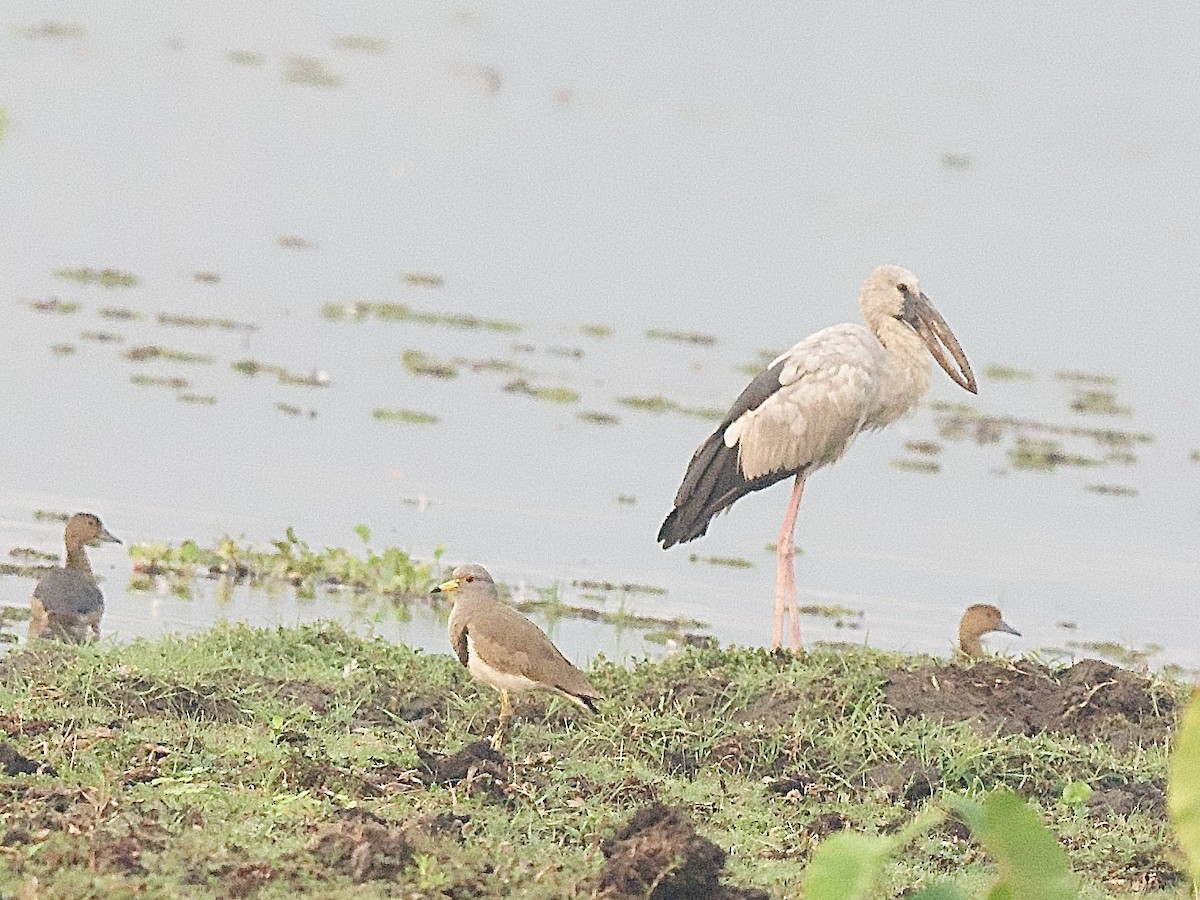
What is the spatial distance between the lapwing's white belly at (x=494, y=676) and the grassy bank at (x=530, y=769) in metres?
0.19

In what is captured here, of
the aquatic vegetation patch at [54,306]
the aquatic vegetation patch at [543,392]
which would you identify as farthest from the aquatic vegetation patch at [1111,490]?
the aquatic vegetation patch at [54,306]

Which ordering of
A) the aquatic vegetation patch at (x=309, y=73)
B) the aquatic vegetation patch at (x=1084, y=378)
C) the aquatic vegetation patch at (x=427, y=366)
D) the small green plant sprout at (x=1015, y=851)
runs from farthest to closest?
the aquatic vegetation patch at (x=309, y=73)
the aquatic vegetation patch at (x=1084, y=378)
the aquatic vegetation patch at (x=427, y=366)
the small green plant sprout at (x=1015, y=851)

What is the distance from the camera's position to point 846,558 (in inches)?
545

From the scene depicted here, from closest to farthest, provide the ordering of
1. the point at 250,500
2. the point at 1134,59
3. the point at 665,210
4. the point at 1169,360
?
the point at 250,500, the point at 1169,360, the point at 665,210, the point at 1134,59

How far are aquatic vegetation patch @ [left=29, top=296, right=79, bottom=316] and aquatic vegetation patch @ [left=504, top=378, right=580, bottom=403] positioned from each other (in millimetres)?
2828

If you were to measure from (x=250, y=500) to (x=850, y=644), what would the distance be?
10.9 ft

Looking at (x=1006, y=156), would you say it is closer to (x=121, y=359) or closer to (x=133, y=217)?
(x=133, y=217)

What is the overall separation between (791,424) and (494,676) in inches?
110

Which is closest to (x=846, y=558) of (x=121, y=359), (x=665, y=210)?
(x=121, y=359)

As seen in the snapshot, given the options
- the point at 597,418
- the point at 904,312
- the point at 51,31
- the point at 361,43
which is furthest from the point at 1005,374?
the point at 361,43

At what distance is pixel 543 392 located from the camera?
16.5m

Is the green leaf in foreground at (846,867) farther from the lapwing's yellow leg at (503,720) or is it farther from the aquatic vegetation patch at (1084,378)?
the aquatic vegetation patch at (1084,378)

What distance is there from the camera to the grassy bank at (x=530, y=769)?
257 inches

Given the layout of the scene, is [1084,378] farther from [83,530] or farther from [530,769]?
[530,769]
